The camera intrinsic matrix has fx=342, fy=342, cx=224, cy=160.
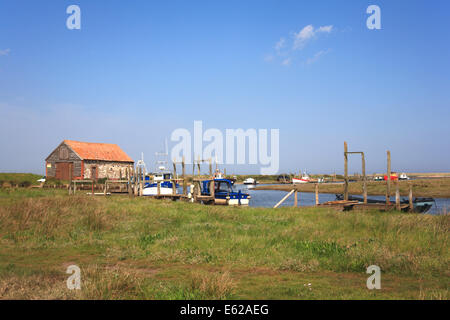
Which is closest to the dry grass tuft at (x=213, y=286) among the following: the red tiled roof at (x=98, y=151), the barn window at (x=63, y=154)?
the red tiled roof at (x=98, y=151)

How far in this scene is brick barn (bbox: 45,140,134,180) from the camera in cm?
4812

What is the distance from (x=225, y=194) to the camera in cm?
3022

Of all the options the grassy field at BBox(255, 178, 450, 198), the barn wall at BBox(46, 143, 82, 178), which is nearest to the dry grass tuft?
the grassy field at BBox(255, 178, 450, 198)

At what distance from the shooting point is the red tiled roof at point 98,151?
161ft

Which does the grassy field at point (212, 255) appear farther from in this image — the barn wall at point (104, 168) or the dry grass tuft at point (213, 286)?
the barn wall at point (104, 168)

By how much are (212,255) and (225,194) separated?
65.9 ft

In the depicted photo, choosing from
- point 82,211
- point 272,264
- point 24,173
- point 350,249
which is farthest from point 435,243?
point 24,173

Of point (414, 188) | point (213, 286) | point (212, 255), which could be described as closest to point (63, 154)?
point (212, 255)

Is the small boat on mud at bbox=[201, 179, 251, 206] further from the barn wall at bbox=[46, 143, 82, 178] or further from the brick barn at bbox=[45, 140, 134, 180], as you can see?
the barn wall at bbox=[46, 143, 82, 178]

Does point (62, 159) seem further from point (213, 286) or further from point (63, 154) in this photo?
point (213, 286)

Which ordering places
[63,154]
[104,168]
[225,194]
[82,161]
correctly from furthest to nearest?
[104,168] < [63,154] < [82,161] < [225,194]

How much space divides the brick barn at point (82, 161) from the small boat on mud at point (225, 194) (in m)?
20.5
